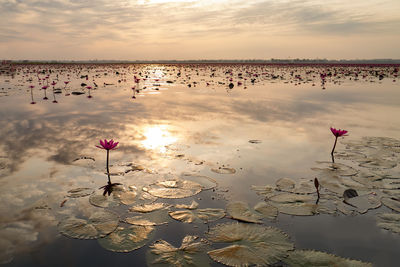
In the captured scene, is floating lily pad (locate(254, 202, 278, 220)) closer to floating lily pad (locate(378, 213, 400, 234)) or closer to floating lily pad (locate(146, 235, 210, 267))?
floating lily pad (locate(146, 235, 210, 267))

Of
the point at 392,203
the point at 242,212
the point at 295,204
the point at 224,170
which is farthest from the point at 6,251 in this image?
the point at 392,203

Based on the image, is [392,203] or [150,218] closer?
[150,218]

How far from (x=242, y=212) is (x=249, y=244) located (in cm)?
59

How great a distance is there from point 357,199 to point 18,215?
4267 mm

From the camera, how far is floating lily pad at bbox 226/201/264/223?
307 cm

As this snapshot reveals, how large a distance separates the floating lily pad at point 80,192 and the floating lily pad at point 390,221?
3.62 meters

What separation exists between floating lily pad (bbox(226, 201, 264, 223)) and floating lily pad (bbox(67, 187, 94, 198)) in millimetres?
1897

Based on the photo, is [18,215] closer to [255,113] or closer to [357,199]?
[357,199]

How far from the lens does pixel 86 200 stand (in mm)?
3451

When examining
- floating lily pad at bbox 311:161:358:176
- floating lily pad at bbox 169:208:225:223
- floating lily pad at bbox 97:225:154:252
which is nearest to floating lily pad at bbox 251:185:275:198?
floating lily pad at bbox 169:208:225:223

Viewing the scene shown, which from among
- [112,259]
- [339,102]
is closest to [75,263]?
[112,259]

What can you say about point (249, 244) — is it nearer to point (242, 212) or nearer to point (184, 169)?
point (242, 212)

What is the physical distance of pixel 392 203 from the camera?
3.43 meters

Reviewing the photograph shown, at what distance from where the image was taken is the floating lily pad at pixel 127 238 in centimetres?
259
